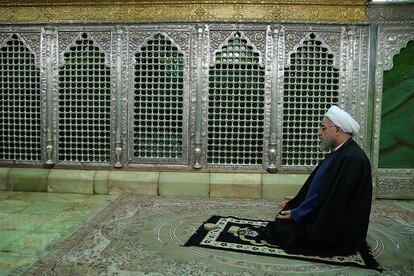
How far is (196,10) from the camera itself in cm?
489

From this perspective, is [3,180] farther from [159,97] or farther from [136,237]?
[136,237]

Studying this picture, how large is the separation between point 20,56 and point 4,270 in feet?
10.9

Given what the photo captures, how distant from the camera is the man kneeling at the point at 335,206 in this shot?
2.90 meters

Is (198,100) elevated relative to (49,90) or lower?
lower

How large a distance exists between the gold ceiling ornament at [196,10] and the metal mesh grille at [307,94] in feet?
1.22

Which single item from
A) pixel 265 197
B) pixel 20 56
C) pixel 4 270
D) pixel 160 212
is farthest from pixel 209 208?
pixel 20 56

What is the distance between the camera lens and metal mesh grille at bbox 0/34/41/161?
510cm

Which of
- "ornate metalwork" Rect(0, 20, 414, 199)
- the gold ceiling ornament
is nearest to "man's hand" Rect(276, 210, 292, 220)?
"ornate metalwork" Rect(0, 20, 414, 199)

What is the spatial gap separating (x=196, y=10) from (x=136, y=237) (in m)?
2.94

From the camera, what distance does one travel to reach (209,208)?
435cm

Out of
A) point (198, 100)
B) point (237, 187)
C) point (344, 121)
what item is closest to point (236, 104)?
point (198, 100)

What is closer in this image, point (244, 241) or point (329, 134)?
point (329, 134)

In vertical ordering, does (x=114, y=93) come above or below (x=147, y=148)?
above

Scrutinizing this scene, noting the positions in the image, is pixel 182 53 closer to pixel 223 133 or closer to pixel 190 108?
pixel 190 108
